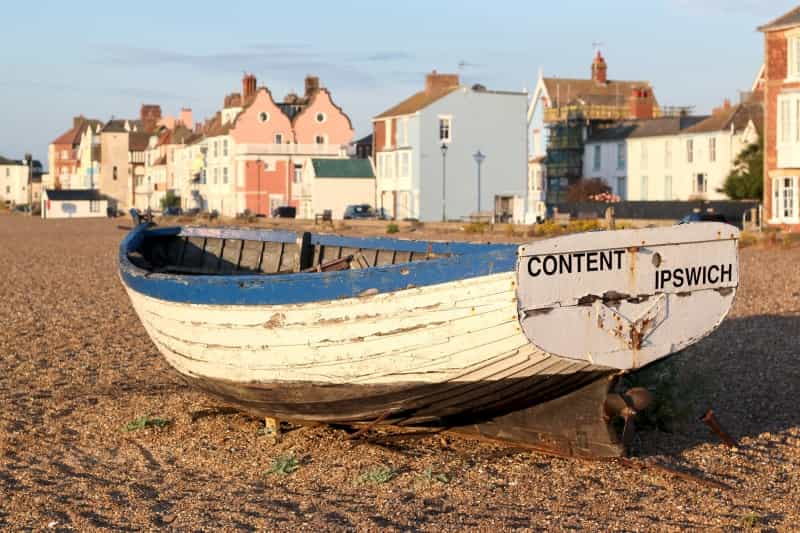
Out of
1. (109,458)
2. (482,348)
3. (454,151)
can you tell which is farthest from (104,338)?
(454,151)

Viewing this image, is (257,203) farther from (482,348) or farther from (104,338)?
(482,348)

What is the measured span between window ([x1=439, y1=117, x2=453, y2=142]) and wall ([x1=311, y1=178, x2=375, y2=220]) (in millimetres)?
8595

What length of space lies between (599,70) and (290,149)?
24.2 metres

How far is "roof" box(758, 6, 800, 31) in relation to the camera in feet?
126

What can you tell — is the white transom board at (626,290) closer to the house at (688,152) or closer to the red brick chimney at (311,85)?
the house at (688,152)

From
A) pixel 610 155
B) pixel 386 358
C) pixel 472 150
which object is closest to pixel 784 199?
pixel 472 150

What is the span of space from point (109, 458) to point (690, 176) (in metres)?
59.0

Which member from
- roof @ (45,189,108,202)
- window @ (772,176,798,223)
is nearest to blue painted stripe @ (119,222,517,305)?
window @ (772,176,798,223)

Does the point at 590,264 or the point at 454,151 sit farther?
the point at 454,151

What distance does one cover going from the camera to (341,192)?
239ft

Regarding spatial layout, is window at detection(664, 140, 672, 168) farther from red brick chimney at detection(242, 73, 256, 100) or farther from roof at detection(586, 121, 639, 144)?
red brick chimney at detection(242, 73, 256, 100)

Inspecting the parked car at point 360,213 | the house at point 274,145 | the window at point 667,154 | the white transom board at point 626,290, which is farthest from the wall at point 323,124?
the white transom board at point 626,290

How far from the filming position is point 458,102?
6525 cm

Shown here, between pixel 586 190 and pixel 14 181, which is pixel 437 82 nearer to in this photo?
pixel 586 190
